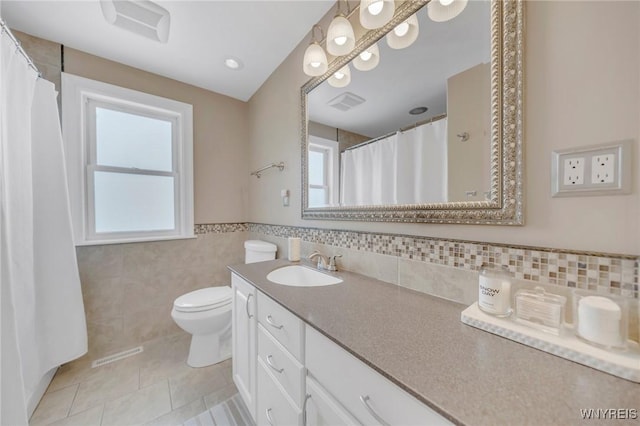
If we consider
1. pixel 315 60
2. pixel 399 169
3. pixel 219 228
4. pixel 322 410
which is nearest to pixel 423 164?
pixel 399 169

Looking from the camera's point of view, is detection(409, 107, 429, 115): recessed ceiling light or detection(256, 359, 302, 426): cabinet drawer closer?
detection(256, 359, 302, 426): cabinet drawer

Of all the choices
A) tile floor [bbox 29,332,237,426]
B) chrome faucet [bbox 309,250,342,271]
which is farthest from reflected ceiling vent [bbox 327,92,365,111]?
tile floor [bbox 29,332,237,426]

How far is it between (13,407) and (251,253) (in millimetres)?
1342

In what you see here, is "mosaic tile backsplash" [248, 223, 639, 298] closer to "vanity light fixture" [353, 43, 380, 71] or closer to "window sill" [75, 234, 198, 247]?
"vanity light fixture" [353, 43, 380, 71]

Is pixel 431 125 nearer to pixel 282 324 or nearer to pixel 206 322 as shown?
pixel 282 324

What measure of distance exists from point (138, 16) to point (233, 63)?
0.61 metres

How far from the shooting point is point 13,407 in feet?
3.24

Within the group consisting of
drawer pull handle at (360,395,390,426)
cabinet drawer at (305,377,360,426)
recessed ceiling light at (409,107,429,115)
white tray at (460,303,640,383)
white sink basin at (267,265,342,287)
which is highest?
recessed ceiling light at (409,107,429,115)

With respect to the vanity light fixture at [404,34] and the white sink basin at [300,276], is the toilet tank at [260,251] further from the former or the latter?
the vanity light fixture at [404,34]

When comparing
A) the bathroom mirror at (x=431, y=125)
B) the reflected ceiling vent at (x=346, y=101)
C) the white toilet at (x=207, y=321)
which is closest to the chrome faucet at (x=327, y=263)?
the bathroom mirror at (x=431, y=125)

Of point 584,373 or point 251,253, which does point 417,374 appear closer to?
point 584,373

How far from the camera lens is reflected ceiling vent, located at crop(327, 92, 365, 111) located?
4.29 ft

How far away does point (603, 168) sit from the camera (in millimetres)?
577

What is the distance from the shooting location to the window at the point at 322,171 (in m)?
1.46
